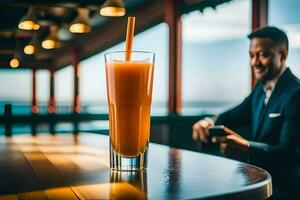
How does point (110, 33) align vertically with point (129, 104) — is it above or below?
above

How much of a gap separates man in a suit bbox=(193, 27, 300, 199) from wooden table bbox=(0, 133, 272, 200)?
599mm

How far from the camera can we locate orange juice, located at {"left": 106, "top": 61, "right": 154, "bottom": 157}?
41.3 inches

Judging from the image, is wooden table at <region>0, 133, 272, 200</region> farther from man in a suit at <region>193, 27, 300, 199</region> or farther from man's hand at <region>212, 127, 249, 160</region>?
man in a suit at <region>193, 27, 300, 199</region>

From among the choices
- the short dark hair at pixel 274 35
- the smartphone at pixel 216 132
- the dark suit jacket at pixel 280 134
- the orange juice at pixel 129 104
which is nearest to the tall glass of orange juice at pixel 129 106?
the orange juice at pixel 129 104

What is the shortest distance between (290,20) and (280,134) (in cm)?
240

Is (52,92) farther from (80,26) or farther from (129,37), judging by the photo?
(129,37)

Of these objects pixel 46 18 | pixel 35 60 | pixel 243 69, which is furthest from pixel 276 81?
pixel 35 60

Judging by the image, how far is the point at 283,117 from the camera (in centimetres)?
211

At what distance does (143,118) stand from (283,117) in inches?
49.4

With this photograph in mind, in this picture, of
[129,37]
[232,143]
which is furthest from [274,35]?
[129,37]

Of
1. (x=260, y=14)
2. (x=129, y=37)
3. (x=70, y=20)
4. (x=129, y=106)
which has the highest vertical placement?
(x=70, y=20)

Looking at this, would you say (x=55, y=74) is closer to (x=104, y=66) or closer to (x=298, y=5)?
(x=298, y=5)

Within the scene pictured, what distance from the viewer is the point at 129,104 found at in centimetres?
106

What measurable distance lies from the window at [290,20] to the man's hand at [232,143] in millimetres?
1833
